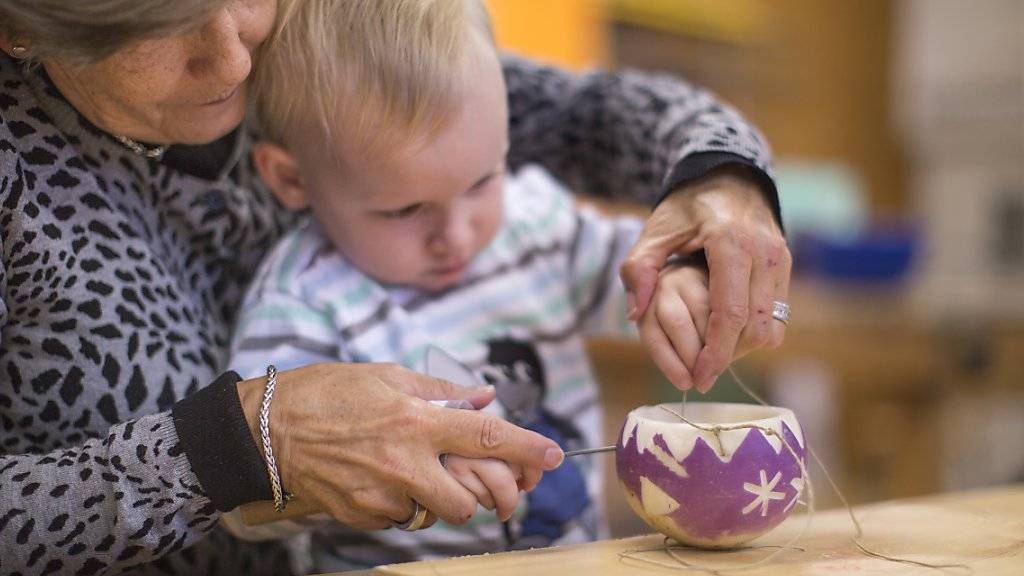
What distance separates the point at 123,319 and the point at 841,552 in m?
0.61

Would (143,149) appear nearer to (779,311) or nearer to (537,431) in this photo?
(537,431)

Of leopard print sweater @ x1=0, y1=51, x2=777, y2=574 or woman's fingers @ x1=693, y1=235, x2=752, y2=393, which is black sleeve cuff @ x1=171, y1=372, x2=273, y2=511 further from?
woman's fingers @ x1=693, y1=235, x2=752, y2=393

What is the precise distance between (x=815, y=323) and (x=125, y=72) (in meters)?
2.22

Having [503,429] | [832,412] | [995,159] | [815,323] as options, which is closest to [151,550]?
[503,429]

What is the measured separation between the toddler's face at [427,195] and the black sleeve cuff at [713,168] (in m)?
0.17

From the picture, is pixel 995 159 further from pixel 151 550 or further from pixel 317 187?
pixel 151 550

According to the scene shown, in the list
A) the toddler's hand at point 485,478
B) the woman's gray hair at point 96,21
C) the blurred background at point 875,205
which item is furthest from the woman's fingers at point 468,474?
the blurred background at point 875,205

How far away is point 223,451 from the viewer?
780 mm

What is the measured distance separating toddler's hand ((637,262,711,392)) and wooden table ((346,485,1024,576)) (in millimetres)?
136

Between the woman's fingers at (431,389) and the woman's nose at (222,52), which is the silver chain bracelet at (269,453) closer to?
the woman's fingers at (431,389)

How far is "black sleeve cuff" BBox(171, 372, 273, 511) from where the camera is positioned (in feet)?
2.56

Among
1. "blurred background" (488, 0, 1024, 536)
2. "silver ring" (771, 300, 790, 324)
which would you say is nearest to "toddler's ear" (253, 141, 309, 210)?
"silver ring" (771, 300, 790, 324)

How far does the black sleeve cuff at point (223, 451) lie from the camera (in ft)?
2.56

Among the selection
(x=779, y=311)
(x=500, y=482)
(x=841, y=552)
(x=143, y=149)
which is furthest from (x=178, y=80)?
(x=841, y=552)
